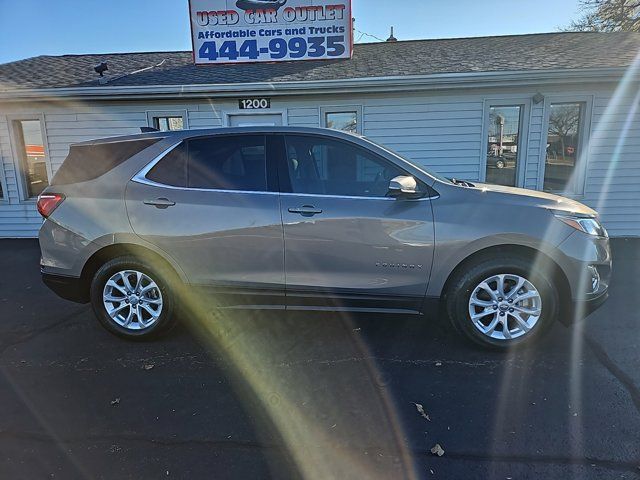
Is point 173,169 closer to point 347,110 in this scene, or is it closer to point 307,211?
point 307,211

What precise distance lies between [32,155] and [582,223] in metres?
9.60

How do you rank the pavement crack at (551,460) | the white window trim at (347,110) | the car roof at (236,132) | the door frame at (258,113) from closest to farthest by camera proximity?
1. the pavement crack at (551,460)
2. the car roof at (236,132)
3. the white window trim at (347,110)
4. the door frame at (258,113)

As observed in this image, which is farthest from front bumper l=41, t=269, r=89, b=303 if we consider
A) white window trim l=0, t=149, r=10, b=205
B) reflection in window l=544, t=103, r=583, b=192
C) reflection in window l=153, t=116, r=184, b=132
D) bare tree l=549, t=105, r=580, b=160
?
bare tree l=549, t=105, r=580, b=160

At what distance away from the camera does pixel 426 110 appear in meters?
7.45

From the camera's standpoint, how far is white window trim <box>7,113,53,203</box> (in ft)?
26.3

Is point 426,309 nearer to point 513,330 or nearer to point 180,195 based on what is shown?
point 513,330

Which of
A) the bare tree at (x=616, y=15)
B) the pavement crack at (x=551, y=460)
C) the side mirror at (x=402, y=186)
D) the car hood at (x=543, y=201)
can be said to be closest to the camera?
the pavement crack at (x=551, y=460)

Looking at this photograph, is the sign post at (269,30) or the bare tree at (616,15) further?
the bare tree at (616,15)

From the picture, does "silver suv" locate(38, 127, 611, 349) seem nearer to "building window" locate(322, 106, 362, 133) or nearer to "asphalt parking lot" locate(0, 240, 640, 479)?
"asphalt parking lot" locate(0, 240, 640, 479)

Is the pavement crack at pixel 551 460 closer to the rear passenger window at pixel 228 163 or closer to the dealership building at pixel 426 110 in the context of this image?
the rear passenger window at pixel 228 163

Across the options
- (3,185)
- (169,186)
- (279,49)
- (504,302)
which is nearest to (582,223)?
(504,302)

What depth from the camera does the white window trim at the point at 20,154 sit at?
8.02m

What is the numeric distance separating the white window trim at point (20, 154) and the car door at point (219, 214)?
605 cm

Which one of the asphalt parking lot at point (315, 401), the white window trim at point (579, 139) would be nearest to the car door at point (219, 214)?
the asphalt parking lot at point (315, 401)
